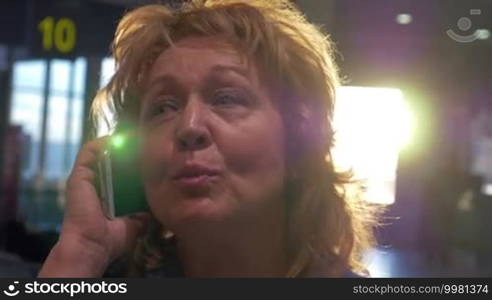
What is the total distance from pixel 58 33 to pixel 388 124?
526 millimetres

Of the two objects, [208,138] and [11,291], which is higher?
[208,138]

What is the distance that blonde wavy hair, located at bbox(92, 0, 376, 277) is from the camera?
659mm

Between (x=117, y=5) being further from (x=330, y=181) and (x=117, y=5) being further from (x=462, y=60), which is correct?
(x=462, y=60)

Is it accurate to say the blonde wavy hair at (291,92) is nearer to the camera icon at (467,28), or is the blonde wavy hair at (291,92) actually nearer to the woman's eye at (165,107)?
the woman's eye at (165,107)

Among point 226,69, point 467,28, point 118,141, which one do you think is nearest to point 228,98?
point 226,69

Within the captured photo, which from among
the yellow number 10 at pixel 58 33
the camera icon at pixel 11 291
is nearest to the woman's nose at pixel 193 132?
the camera icon at pixel 11 291

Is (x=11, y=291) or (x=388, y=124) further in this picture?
(x=388, y=124)

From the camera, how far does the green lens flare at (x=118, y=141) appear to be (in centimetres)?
71

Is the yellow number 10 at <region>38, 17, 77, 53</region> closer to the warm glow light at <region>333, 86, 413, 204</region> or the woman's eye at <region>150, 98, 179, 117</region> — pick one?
the woman's eye at <region>150, 98, 179, 117</region>

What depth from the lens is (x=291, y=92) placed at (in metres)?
0.67

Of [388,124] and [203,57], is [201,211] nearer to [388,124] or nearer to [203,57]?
[203,57]

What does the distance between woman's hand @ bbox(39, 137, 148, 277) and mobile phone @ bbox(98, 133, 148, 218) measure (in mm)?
10

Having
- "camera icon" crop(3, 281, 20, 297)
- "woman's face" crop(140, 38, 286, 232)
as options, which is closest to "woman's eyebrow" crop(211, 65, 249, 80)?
"woman's face" crop(140, 38, 286, 232)

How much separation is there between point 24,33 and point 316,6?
46 cm
